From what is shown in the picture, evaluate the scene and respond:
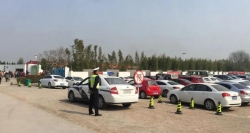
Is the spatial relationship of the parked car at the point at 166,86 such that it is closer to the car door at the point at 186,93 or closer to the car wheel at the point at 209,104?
the car door at the point at 186,93

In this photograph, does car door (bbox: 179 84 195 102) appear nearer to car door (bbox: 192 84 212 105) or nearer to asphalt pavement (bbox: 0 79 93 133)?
car door (bbox: 192 84 212 105)

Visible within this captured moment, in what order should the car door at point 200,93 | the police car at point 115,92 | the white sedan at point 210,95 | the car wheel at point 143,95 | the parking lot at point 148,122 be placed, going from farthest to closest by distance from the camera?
1. the car wheel at point 143,95
2. the car door at point 200,93
3. the white sedan at point 210,95
4. the police car at point 115,92
5. the parking lot at point 148,122

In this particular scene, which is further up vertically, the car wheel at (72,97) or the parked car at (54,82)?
the parked car at (54,82)

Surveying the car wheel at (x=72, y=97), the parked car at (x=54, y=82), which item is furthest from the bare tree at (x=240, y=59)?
the car wheel at (x=72, y=97)

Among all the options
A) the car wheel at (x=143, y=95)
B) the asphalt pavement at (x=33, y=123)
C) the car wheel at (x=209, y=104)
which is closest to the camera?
the asphalt pavement at (x=33, y=123)

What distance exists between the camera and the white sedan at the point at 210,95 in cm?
1459

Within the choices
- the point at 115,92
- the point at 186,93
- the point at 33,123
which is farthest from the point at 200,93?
the point at 33,123

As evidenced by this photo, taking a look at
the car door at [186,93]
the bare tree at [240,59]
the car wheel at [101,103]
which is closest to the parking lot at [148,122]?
the car wheel at [101,103]

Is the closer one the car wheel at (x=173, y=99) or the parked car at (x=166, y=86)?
the car wheel at (x=173, y=99)

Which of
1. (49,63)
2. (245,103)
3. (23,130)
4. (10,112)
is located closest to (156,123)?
(23,130)

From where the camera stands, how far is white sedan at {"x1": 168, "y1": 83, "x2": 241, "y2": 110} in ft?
47.9

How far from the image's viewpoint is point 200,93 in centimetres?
1573

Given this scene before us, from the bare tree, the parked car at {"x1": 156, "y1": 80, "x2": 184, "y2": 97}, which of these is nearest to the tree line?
the bare tree

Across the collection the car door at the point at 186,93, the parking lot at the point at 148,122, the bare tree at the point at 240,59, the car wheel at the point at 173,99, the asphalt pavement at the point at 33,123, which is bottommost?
the parking lot at the point at 148,122
